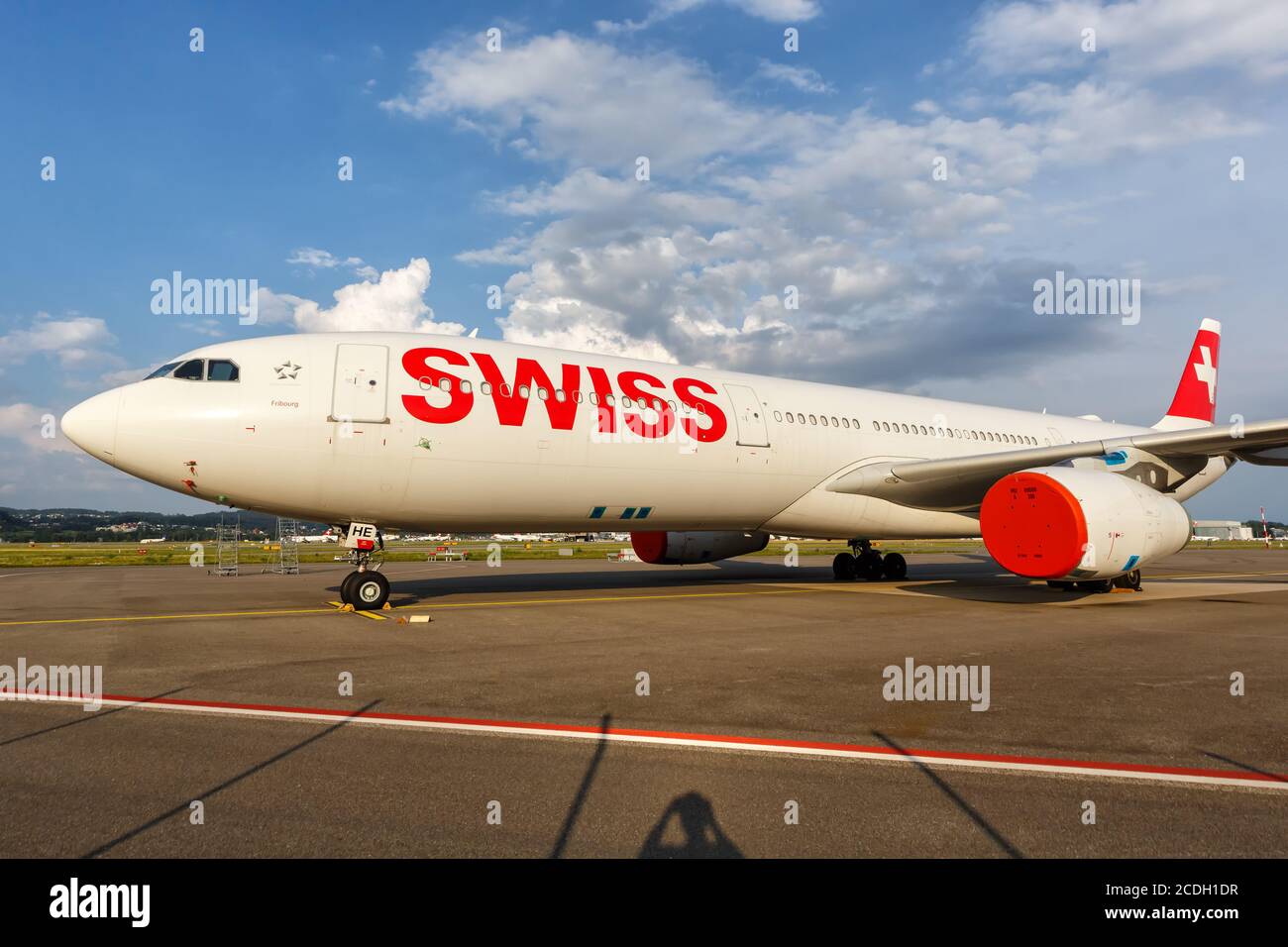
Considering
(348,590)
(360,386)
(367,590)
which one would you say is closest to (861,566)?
(367,590)

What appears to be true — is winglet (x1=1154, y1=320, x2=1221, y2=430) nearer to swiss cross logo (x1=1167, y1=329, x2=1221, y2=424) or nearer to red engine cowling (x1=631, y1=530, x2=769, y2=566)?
swiss cross logo (x1=1167, y1=329, x2=1221, y2=424)

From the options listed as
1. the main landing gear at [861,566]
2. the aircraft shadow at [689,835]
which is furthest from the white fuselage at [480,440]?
the aircraft shadow at [689,835]

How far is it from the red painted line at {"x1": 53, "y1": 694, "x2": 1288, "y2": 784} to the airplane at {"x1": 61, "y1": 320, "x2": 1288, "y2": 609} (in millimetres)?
5153

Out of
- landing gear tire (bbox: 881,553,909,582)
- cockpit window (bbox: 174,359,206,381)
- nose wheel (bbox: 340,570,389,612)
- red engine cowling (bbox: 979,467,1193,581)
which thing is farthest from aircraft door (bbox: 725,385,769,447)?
cockpit window (bbox: 174,359,206,381)

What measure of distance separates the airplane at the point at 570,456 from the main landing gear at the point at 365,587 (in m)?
0.04

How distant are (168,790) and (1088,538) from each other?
1226 cm

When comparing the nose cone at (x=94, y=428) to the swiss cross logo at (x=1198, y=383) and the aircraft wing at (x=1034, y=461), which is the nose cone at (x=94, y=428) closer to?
the aircraft wing at (x=1034, y=461)

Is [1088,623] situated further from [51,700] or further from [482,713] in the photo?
[51,700]

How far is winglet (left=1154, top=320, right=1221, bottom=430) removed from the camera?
2484 cm

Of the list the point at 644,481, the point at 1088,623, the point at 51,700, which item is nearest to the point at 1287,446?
the point at 1088,623

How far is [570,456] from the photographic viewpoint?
13.0 metres

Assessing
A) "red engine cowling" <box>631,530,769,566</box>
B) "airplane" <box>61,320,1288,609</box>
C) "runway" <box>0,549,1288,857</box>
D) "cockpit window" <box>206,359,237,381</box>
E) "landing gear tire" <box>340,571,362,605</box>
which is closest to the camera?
"runway" <box>0,549,1288,857</box>

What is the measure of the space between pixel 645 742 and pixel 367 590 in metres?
8.91
